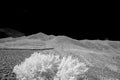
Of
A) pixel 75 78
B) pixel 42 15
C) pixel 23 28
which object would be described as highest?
pixel 42 15

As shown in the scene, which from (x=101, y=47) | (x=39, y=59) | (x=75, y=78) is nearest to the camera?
(x=75, y=78)

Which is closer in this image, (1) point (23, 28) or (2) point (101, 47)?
(2) point (101, 47)

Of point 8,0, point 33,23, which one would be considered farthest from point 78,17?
point 8,0

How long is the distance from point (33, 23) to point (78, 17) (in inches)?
45.8

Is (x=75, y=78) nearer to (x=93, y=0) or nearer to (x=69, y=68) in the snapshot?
(x=69, y=68)

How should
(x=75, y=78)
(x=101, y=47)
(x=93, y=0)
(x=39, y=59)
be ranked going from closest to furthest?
(x=75, y=78) < (x=39, y=59) < (x=101, y=47) < (x=93, y=0)

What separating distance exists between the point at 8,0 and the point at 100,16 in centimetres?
241

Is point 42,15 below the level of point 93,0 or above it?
below

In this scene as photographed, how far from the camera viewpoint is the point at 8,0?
13.4ft

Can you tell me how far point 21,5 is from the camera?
13.4 ft

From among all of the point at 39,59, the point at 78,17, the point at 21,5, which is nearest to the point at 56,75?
the point at 39,59

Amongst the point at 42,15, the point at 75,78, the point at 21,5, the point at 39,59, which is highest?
the point at 21,5

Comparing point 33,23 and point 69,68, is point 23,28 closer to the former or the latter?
point 33,23

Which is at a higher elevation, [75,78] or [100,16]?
[100,16]
